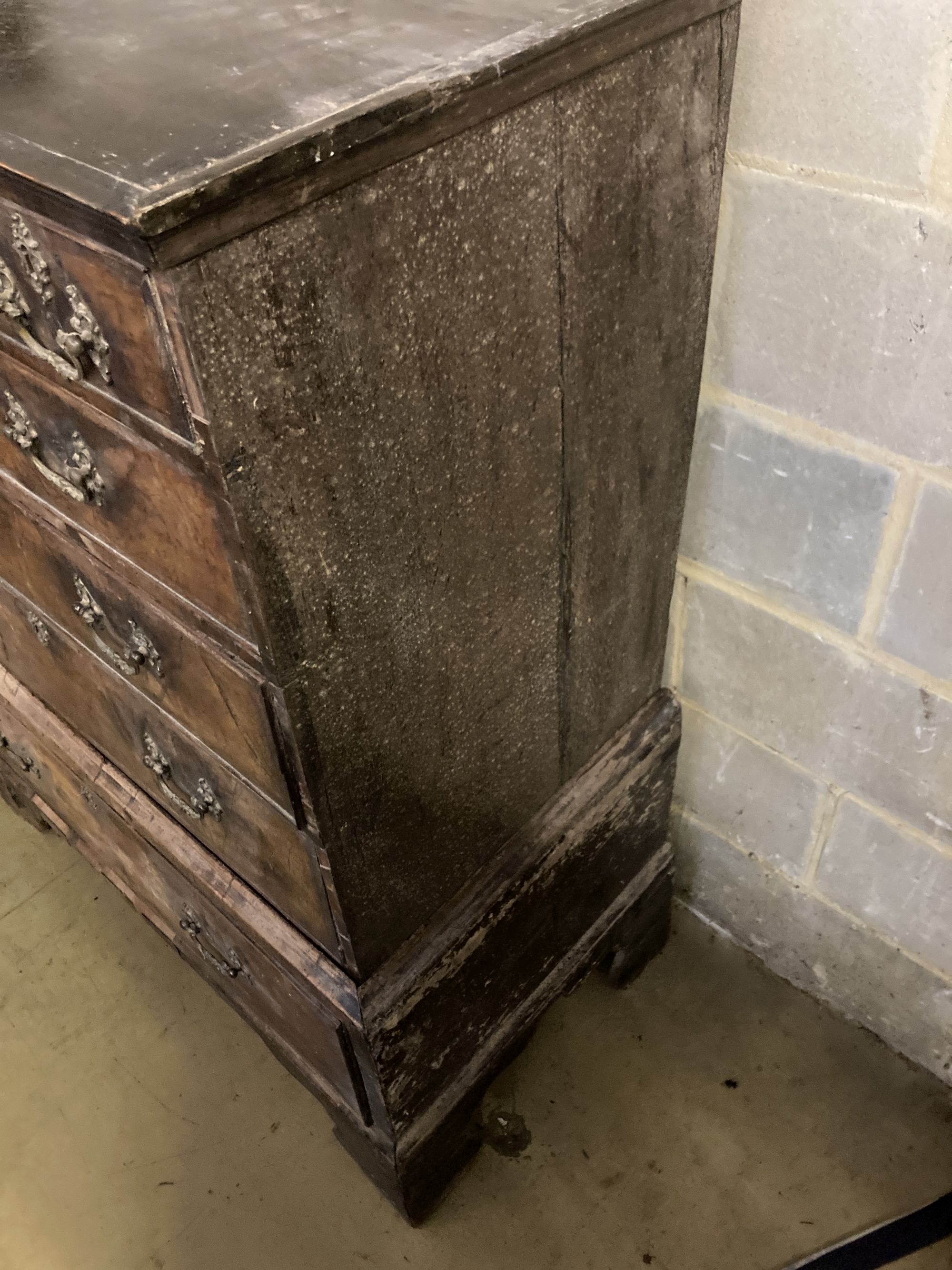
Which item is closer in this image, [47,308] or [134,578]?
[47,308]

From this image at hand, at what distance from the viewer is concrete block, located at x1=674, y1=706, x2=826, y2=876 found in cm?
139

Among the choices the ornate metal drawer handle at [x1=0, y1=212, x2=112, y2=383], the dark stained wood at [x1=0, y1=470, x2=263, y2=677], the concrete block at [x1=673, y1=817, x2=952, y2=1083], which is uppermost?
the ornate metal drawer handle at [x1=0, y1=212, x2=112, y2=383]

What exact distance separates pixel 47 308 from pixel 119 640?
→ 1.29 ft

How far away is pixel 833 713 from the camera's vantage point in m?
1.26

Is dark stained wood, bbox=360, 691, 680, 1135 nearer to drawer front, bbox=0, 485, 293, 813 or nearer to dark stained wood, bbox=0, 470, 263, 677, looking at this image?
drawer front, bbox=0, 485, 293, 813

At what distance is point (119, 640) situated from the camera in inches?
38.7

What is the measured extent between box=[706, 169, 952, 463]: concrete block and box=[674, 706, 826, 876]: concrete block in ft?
1.79

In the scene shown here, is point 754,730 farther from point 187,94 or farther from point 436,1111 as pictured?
point 187,94

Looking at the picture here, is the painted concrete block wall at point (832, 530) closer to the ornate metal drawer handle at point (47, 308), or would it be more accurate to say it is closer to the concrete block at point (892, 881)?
the concrete block at point (892, 881)

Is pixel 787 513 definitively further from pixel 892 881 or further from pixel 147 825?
pixel 147 825

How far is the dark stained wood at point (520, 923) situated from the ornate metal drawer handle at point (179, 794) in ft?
0.88

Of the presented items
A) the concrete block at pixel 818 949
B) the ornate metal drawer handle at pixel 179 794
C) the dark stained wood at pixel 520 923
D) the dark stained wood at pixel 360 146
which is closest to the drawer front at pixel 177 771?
the ornate metal drawer handle at pixel 179 794

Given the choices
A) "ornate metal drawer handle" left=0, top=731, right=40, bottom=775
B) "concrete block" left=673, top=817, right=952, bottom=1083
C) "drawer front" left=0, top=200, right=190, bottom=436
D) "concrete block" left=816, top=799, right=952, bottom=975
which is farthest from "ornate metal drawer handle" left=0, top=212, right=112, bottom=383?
"concrete block" left=673, top=817, right=952, bottom=1083

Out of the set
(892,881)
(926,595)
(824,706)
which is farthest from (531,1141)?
(926,595)
